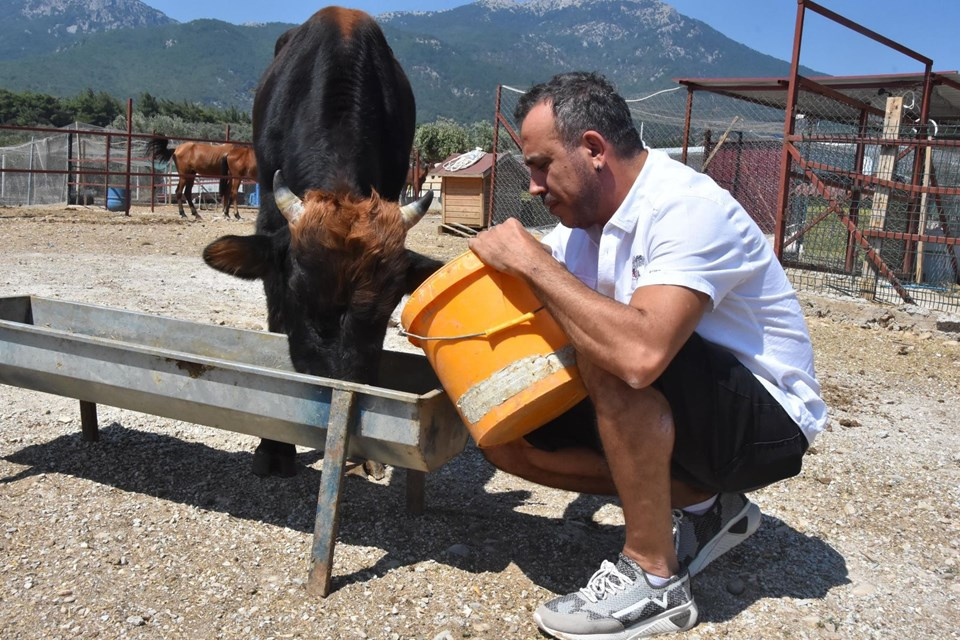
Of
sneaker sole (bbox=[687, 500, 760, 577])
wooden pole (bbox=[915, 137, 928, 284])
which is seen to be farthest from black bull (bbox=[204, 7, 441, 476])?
wooden pole (bbox=[915, 137, 928, 284])

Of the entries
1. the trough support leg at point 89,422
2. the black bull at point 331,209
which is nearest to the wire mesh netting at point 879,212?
the black bull at point 331,209

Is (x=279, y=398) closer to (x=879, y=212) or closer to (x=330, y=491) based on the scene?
(x=330, y=491)

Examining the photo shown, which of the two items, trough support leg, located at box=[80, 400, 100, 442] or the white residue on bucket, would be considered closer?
the white residue on bucket

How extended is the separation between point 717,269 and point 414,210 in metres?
1.52

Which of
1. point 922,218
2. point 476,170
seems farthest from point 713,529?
point 476,170

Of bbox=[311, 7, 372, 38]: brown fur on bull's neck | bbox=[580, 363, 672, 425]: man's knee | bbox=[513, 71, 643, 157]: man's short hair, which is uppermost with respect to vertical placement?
bbox=[311, 7, 372, 38]: brown fur on bull's neck

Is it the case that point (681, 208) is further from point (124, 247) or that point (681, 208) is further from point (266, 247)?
point (124, 247)

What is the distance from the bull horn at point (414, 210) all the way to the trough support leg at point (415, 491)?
99 centimetres

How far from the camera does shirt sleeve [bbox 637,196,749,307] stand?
7.39ft

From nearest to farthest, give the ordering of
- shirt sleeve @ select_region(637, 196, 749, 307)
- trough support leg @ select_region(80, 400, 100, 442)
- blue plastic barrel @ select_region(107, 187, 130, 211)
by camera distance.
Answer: shirt sleeve @ select_region(637, 196, 749, 307)
trough support leg @ select_region(80, 400, 100, 442)
blue plastic barrel @ select_region(107, 187, 130, 211)

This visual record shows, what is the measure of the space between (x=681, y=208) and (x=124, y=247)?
1014 centimetres

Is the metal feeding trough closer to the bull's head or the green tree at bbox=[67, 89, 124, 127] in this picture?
the bull's head

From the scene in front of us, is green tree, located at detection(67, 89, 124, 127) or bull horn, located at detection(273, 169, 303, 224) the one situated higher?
green tree, located at detection(67, 89, 124, 127)

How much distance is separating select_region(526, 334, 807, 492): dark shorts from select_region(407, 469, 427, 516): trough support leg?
102 centimetres
